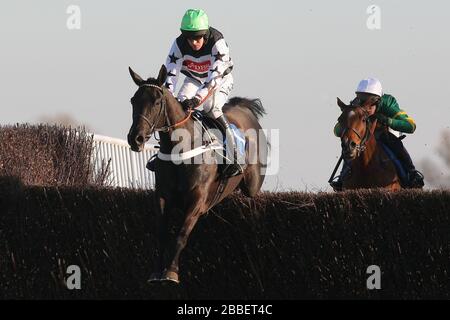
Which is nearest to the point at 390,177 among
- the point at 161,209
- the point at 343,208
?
the point at 343,208

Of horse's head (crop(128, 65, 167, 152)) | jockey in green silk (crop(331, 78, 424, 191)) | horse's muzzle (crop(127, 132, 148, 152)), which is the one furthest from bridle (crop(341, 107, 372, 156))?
horse's muzzle (crop(127, 132, 148, 152))

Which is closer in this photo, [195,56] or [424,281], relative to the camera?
→ [424,281]

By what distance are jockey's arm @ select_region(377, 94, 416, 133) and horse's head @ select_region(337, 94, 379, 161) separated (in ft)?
1.45

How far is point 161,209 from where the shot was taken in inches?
361

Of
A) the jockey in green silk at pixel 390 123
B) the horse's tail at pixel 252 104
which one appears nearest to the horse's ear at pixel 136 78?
the horse's tail at pixel 252 104

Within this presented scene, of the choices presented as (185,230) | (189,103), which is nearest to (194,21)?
(189,103)

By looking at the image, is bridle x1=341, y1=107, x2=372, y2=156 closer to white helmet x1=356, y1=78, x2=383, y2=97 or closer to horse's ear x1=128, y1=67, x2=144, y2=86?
white helmet x1=356, y1=78, x2=383, y2=97

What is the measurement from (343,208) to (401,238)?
522 millimetres

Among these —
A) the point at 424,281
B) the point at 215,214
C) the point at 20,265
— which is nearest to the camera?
the point at 424,281

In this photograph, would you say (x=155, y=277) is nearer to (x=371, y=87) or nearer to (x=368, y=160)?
(x=368, y=160)

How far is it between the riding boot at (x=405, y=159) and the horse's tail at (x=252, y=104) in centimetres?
122

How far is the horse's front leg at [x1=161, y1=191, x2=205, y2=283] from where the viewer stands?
8.84 m

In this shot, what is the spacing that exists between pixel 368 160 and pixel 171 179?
8.17 ft
